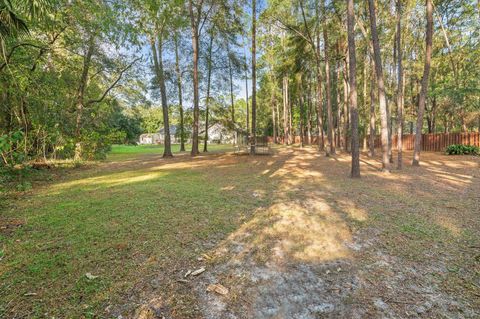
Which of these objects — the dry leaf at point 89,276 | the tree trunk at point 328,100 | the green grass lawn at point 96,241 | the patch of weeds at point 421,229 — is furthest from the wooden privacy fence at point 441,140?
the dry leaf at point 89,276

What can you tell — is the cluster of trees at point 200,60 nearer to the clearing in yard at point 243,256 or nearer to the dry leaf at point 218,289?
→ the clearing in yard at point 243,256

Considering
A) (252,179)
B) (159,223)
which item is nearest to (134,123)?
(252,179)

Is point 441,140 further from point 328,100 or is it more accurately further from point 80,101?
point 80,101

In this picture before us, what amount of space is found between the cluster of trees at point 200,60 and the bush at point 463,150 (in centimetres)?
267

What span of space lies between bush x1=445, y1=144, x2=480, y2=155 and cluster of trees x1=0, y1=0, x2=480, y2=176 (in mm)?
2675

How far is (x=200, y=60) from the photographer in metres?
17.6

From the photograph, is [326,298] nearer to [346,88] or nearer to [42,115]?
[42,115]

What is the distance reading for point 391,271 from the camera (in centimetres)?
248

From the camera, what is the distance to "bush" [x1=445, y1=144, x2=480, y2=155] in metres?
13.1

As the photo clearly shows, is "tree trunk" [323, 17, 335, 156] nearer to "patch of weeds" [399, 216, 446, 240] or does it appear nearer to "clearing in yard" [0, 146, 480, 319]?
"clearing in yard" [0, 146, 480, 319]

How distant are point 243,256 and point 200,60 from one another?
17495 mm

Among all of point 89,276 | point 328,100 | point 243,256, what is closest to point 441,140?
point 328,100

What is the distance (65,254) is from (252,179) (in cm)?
539

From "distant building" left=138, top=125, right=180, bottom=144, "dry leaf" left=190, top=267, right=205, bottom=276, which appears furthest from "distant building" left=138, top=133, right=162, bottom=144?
"dry leaf" left=190, top=267, right=205, bottom=276
